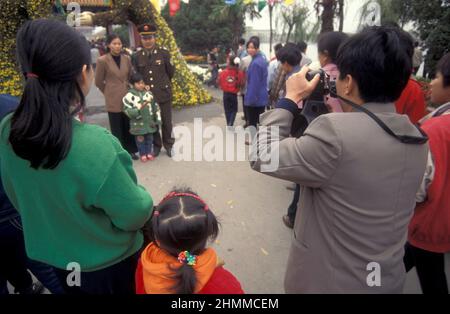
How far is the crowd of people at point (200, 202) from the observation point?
3.53 feet

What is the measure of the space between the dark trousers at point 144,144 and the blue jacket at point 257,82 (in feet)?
5.51

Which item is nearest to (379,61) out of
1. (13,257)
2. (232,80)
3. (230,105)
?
(13,257)

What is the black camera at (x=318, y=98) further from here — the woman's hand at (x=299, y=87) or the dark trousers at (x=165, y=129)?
the dark trousers at (x=165, y=129)

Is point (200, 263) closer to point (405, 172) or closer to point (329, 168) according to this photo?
point (329, 168)

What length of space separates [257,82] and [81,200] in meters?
4.25

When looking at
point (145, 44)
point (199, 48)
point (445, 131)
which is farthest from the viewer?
point (199, 48)

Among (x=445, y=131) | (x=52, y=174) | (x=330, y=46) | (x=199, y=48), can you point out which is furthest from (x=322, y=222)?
(x=199, y=48)

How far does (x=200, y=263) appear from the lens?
4.21 ft

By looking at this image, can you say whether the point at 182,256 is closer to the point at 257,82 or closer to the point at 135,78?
the point at 135,78

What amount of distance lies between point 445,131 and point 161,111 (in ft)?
12.9

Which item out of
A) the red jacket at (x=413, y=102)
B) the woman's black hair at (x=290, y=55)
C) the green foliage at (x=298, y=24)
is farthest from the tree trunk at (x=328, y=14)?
the green foliage at (x=298, y=24)

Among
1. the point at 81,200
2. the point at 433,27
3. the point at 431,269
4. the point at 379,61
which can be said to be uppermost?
the point at 433,27

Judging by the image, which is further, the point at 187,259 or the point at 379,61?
the point at 187,259

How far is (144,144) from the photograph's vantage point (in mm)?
4730
